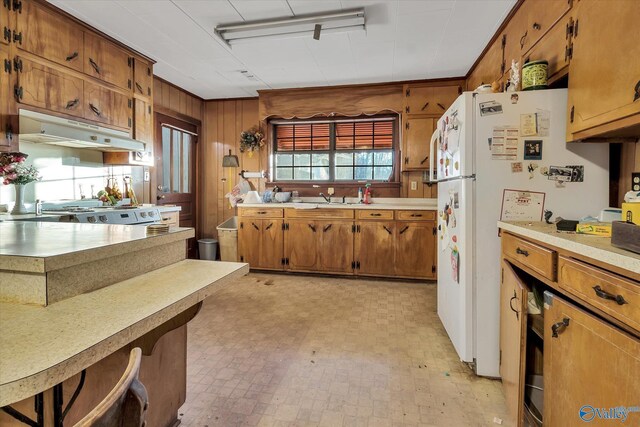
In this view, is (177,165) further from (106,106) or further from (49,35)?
(49,35)

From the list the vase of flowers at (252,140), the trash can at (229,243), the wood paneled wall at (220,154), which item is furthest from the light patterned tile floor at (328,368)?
the vase of flowers at (252,140)

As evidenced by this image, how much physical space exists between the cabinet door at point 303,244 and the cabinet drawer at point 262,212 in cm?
→ 17

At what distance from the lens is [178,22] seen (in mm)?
2725

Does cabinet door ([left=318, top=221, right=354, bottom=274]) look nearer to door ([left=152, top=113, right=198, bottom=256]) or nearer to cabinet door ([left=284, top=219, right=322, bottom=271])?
cabinet door ([left=284, top=219, right=322, bottom=271])

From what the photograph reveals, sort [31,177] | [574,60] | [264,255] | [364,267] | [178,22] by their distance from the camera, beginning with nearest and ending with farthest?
[574,60]
[31,177]
[178,22]
[364,267]
[264,255]

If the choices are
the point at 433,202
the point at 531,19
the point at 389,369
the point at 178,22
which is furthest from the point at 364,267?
the point at 178,22

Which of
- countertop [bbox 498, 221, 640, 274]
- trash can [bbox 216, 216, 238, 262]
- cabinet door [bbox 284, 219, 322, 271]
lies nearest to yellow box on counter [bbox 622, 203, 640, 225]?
countertop [bbox 498, 221, 640, 274]

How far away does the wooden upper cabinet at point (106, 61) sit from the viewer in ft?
9.39

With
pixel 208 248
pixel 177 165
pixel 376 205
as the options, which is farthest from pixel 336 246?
pixel 177 165

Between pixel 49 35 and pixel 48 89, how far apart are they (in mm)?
421

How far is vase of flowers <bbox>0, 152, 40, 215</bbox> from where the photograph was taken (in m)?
2.28

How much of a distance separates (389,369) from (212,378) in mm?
1033

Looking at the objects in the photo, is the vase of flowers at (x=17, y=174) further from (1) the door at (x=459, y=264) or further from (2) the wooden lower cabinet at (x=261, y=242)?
(1) the door at (x=459, y=264)

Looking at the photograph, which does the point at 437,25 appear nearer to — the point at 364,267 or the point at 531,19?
the point at 531,19
